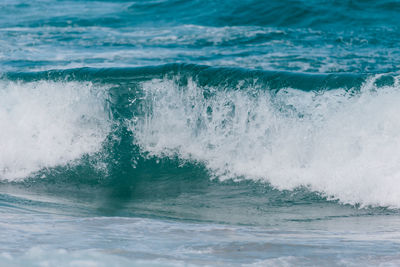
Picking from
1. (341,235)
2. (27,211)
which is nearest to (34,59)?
(27,211)

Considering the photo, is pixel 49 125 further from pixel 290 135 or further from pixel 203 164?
pixel 290 135

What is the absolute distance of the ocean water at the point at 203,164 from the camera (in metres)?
3.64

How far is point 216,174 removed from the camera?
6.67 m

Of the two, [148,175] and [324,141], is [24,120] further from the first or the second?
[324,141]

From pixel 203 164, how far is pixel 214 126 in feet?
1.65

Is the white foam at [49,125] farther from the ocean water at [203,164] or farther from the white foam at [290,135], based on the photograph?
the white foam at [290,135]

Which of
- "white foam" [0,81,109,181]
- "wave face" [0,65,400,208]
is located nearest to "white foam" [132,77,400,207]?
"wave face" [0,65,400,208]

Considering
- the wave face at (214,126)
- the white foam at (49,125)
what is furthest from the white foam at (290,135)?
the white foam at (49,125)

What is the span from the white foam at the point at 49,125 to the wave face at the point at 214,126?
0.01 metres

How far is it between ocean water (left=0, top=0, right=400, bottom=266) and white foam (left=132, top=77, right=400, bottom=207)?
15 mm

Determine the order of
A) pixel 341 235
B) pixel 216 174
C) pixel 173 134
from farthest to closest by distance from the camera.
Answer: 1. pixel 173 134
2. pixel 216 174
3. pixel 341 235

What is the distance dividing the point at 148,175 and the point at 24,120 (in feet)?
6.80

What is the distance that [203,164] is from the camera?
6855 mm

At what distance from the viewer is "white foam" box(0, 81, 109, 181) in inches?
284
